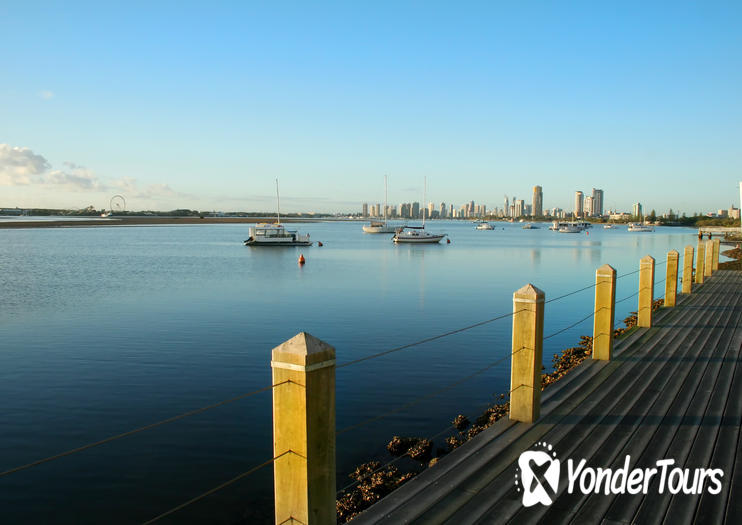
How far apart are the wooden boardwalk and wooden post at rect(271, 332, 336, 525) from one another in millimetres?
821

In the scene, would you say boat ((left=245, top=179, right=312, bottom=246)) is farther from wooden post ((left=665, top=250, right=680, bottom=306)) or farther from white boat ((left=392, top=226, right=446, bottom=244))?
wooden post ((left=665, top=250, right=680, bottom=306))

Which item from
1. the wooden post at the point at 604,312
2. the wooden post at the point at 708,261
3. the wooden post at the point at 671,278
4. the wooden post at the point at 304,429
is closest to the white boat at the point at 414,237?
the wooden post at the point at 708,261

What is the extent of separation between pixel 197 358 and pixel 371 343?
5.49m

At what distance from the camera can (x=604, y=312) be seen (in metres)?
8.84

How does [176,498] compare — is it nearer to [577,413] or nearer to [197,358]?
[577,413]

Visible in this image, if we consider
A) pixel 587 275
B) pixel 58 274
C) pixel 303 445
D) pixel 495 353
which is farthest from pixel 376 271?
pixel 303 445

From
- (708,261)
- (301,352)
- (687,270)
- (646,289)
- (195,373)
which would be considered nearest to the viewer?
(301,352)

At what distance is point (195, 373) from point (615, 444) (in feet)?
36.2

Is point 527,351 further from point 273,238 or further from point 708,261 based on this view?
point 273,238

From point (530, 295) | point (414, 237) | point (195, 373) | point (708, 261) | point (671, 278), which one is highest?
point (530, 295)

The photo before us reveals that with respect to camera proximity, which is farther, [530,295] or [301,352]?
[530,295]

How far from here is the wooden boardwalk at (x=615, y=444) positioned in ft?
14.1

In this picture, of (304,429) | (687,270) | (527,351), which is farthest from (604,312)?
(687,270)

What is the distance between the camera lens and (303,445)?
3.46 meters
